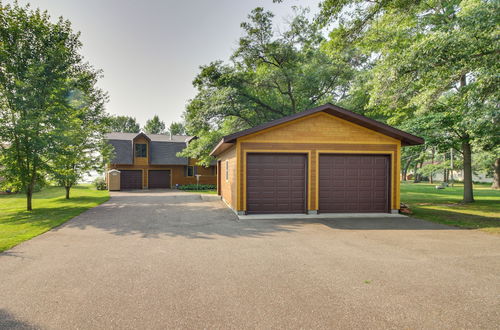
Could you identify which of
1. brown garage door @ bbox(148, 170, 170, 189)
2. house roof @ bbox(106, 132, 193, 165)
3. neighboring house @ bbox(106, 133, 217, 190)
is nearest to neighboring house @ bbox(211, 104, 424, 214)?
neighboring house @ bbox(106, 133, 217, 190)

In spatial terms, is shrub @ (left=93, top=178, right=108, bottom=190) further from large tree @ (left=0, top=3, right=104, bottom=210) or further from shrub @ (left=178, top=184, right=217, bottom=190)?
large tree @ (left=0, top=3, right=104, bottom=210)

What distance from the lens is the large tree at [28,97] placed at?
11.2m

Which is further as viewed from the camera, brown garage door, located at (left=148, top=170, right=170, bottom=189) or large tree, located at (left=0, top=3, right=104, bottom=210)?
brown garage door, located at (left=148, top=170, right=170, bottom=189)

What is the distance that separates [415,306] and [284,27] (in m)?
22.2

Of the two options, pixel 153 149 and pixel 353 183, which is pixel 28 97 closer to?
pixel 353 183

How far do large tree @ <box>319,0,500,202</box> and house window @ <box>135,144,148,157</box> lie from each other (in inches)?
903

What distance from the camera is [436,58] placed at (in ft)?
28.8

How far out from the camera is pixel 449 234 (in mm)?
7527

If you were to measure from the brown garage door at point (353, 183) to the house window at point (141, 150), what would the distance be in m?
23.3

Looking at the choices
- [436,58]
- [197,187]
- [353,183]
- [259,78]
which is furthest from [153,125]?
[436,58]

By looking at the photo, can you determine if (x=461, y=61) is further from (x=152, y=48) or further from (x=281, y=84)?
(x=152, y=48)

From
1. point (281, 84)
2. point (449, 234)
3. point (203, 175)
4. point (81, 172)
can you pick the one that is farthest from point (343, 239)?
point (203, 175)

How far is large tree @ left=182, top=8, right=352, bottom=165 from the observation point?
65.9 ft

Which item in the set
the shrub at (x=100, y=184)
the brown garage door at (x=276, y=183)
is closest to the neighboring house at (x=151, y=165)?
the shrub at (x=100, y=184)
